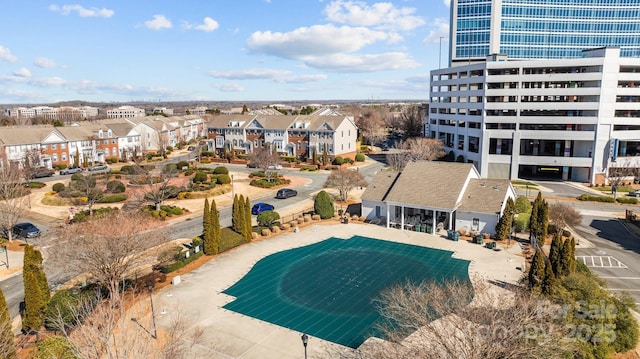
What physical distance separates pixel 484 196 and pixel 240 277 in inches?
983

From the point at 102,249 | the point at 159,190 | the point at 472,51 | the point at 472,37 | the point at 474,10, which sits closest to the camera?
the point at 102,249

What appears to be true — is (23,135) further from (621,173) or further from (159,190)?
(621,173)

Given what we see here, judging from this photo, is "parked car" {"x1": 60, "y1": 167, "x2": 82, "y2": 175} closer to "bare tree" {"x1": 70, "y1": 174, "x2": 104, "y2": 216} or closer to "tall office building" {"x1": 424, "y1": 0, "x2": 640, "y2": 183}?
"bare tree" {"x1": 70, "y1": 174, "x2": 104, "y2": 216}

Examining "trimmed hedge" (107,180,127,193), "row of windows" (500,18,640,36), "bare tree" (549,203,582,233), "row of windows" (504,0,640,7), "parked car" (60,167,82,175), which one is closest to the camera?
"bare tree" (549,203,582,233)

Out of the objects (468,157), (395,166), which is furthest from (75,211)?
(468,157)

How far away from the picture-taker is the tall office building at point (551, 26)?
Result: 9100 cm

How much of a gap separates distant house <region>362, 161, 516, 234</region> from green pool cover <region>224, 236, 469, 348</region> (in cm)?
494

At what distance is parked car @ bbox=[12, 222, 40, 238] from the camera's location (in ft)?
137

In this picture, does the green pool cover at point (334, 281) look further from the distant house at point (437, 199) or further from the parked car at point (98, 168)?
the parked car at point (98, 168)

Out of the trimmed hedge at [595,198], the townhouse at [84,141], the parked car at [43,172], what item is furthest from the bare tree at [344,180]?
the townhouse at [84,141]

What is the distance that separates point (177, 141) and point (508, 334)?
124 meters

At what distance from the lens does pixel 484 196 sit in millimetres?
41844

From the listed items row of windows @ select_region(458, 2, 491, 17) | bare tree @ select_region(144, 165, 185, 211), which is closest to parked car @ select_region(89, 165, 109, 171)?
bare tree @ select_region(144, 165, 185, 211)

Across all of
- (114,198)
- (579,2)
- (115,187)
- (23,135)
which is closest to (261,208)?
(114,198)
